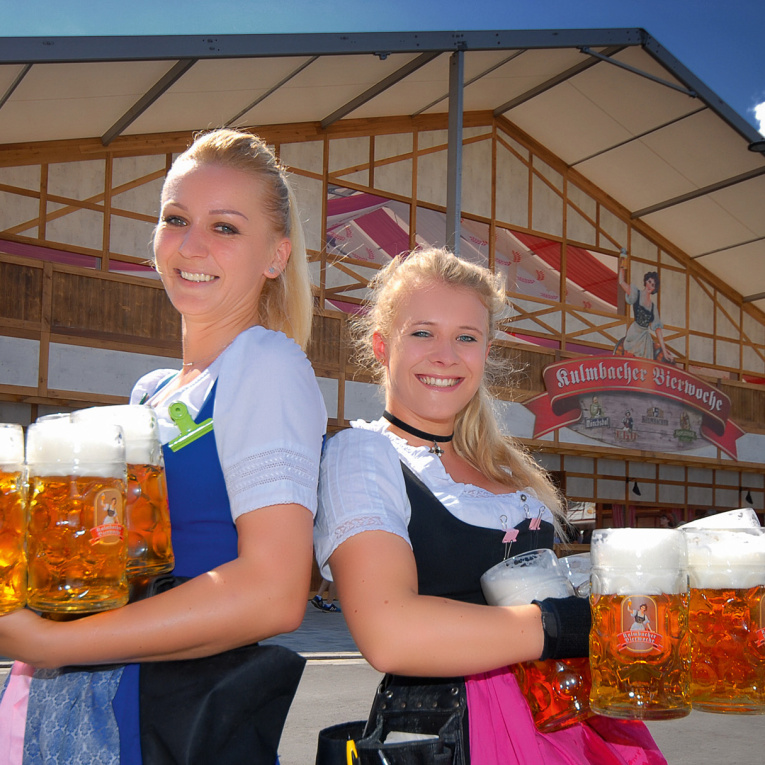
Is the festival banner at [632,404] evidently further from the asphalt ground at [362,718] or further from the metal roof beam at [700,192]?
the asphalt ground at [362,718]

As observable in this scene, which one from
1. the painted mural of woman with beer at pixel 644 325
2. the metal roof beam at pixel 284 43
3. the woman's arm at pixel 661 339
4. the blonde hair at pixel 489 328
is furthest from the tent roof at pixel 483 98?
the blonde hair at pixel 489 328

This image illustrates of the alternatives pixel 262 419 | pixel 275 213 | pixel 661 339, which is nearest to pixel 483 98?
pixel 661 339

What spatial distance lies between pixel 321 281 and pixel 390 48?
150 inches

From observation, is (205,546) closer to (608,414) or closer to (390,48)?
(390,48)

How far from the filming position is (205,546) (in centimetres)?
141

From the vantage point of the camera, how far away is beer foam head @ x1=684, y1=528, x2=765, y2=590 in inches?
53.1

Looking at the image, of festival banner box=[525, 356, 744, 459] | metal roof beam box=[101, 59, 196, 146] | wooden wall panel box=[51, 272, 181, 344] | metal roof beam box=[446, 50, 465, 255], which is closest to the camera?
metal roof beam box=[101, 59, 196, 146]

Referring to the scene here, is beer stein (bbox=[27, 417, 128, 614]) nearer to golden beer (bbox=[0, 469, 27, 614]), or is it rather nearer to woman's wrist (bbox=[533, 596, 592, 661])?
golden beer (bbox=[0, 469, 27, 614])

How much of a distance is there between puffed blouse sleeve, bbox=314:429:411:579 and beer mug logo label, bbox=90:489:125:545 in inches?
18.0

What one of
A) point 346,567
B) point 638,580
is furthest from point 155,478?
point 638,580

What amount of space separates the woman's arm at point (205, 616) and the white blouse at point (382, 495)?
299mm

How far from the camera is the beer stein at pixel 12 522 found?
1202 millimetres

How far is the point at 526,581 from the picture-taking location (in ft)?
5.02

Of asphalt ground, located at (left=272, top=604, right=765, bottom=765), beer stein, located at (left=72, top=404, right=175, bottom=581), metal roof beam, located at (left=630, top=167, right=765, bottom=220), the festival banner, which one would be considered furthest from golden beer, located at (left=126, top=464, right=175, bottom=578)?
metal roof beam, located at (left=630, top=167, right=765, bottom=220)
